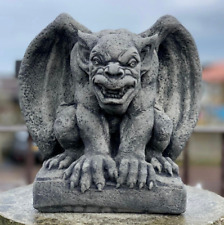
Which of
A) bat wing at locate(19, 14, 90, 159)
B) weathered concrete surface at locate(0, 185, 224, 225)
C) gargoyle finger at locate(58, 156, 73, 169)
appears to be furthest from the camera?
bat wing at locate(19, 14, 90, 159)

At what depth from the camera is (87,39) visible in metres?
2.15

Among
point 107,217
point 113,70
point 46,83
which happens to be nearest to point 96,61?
point 113,70

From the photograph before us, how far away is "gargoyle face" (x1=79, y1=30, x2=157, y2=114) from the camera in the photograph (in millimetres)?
2000

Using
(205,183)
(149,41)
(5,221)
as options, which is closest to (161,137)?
(149,41)

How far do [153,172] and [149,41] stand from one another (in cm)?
63

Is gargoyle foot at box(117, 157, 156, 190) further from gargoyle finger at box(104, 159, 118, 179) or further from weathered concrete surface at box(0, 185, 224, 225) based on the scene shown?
weathered concrete surface at box(0, 185, 224, 225)

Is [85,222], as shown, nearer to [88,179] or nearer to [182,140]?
[88,179]

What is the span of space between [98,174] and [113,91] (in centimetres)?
39

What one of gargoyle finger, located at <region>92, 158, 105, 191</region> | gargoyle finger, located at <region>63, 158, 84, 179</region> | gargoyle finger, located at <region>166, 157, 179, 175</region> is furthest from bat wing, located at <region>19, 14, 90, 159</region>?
gargoyle finger, located at <region>166, 157, 179, 175</region>

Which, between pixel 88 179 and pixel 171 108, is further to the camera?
pixel 171 108

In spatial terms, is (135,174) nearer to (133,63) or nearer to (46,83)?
(133,63)

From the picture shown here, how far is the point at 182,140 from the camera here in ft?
7.53

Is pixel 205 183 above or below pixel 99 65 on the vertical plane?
below

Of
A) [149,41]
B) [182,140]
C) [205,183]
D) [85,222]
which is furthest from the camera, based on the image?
[205,183]
